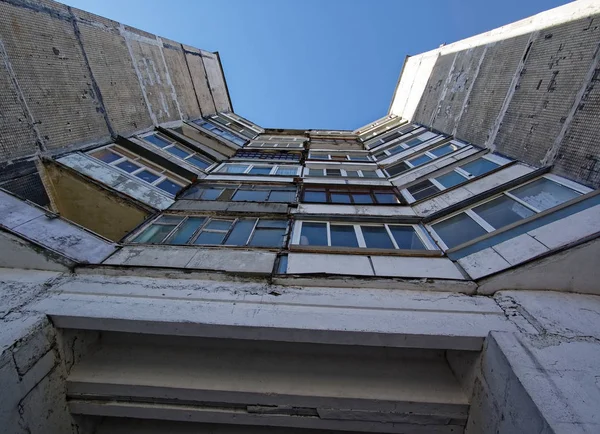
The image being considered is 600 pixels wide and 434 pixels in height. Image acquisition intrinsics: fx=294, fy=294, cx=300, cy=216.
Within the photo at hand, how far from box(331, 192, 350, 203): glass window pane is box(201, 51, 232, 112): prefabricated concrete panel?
15.0 meters

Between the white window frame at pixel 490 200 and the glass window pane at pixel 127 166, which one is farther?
the glass window pane at pixel 127 166

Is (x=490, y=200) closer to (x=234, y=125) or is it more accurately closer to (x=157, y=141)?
(x=157, y=141)

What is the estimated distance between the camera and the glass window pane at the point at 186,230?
6.18 meters

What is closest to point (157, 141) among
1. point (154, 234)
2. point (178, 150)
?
point (178, 150)

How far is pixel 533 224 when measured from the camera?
5.02m

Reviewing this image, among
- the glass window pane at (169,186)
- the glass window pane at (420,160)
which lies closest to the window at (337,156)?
the glass window pane at (420,160)

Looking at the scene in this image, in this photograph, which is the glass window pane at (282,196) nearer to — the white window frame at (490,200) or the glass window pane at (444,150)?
the white window frame at (490,200)

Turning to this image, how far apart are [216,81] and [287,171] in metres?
14.1

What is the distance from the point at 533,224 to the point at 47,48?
39.7 feet

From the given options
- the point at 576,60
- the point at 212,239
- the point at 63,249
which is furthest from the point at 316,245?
the point at 576,60

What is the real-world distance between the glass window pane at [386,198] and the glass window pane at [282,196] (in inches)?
102

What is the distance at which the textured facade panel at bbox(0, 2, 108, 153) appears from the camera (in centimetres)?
704

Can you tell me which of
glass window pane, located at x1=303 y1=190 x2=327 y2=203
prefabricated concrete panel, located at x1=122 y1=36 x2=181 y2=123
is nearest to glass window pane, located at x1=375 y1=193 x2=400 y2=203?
glass window pane, located at x1=303 y1=190 x2=327 y2=203

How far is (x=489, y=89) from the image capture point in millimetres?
9930
